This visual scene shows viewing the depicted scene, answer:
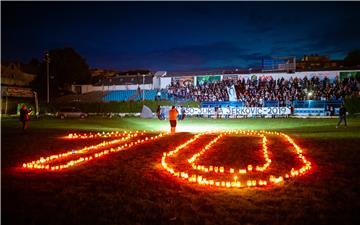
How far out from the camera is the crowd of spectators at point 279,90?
42.5 metres

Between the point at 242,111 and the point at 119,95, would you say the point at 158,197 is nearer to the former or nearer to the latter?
the point at 242,111

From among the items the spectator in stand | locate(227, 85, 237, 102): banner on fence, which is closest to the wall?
the spectator in stand

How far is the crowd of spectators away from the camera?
140ft

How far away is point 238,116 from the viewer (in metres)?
43.0

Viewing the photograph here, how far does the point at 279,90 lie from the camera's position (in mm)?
44750

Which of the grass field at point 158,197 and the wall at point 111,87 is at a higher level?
the wall at point 111,87

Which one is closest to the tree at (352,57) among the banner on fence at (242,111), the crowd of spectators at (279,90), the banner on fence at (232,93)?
the crowd of spectators at (279,90)

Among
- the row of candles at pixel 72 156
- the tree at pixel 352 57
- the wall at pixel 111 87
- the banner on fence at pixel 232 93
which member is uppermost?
the tree at pixel 352 57

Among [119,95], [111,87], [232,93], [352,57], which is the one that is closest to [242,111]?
[232,93]

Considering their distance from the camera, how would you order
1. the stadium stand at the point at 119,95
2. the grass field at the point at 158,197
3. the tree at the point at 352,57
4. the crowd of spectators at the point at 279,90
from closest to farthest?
the grass field at the point at 158,197
the crowd of spectators at the point at 279,90
the stadium stand at the point at 119,95
the tree at the point at 352,57

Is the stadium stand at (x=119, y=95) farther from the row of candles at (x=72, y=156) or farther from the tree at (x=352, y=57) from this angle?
the row of candles at (x=72, y=156)

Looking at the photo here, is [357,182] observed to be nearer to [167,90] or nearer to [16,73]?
[167,90]

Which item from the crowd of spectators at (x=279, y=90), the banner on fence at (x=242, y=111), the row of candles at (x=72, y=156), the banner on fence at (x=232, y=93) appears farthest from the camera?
the banner on fence at (x=232, y=93)

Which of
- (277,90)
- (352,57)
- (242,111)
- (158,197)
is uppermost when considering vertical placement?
(352,57)
